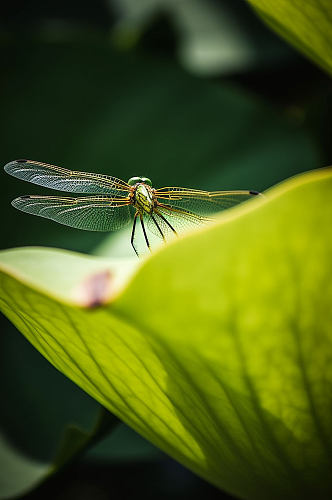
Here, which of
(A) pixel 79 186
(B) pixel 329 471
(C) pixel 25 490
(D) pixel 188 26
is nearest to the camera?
(B) pixel 329 471

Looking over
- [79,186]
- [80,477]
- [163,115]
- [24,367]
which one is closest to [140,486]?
[80,477]

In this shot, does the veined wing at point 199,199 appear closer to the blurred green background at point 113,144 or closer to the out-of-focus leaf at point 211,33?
the blurred green background at point 113,144

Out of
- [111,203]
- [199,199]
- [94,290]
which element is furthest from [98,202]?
[94,290]

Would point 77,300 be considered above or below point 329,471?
above

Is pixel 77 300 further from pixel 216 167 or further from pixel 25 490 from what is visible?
pixel 216 167

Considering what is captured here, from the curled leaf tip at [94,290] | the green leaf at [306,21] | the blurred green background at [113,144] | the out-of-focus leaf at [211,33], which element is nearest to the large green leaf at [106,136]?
the blurred green background at [113,144]

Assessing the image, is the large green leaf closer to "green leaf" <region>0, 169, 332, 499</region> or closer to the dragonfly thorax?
the dragonfly thorax

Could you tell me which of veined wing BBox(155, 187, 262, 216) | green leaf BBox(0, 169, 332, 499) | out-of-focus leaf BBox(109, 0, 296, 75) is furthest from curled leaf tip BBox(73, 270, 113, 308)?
out-of-focus leaf BBox(109, 0, 296, 75)
